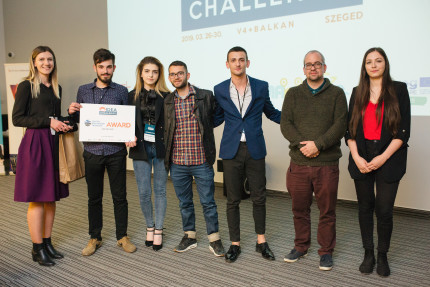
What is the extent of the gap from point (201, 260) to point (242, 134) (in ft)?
3.23

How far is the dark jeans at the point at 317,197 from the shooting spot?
8.50 feet

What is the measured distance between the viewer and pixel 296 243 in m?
2.84

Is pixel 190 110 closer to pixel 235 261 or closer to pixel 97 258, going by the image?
pixel 235 261

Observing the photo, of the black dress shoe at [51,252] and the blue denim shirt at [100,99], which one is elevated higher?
the blue denim shirt at [100,99]

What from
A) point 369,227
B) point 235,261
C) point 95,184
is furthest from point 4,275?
point 369,227

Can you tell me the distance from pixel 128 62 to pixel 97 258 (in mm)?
3617

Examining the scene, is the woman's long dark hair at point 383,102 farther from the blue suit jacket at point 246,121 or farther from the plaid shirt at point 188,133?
the plaid shirt at point 188,133

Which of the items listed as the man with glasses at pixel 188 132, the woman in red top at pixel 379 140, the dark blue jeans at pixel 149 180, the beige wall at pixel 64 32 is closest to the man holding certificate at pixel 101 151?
the dark blue jeans at pixel 149 180

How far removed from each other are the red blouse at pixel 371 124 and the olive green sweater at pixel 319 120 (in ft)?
0.43

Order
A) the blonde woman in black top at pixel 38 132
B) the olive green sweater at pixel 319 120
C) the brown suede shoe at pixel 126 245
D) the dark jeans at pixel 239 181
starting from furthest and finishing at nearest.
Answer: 1. the brown suede shoe at pixel 126 245
2. the dark jeans at pixel 239 181
3. the blonde woman in black top at pixel 38 132
4. the olive green sweater at pixel 319 120

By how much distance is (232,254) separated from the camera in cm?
283

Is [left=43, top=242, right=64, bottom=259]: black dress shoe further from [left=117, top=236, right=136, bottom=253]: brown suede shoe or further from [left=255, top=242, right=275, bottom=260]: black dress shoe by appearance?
[left=255, top=242, right=275, bottom=260]: black dress shoe

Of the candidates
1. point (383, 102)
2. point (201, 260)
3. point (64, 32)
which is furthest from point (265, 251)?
point (64, 32)

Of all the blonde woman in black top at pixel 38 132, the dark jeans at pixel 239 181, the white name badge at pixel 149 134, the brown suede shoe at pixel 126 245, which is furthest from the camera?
the brown suede shoe at pixel 126 245
